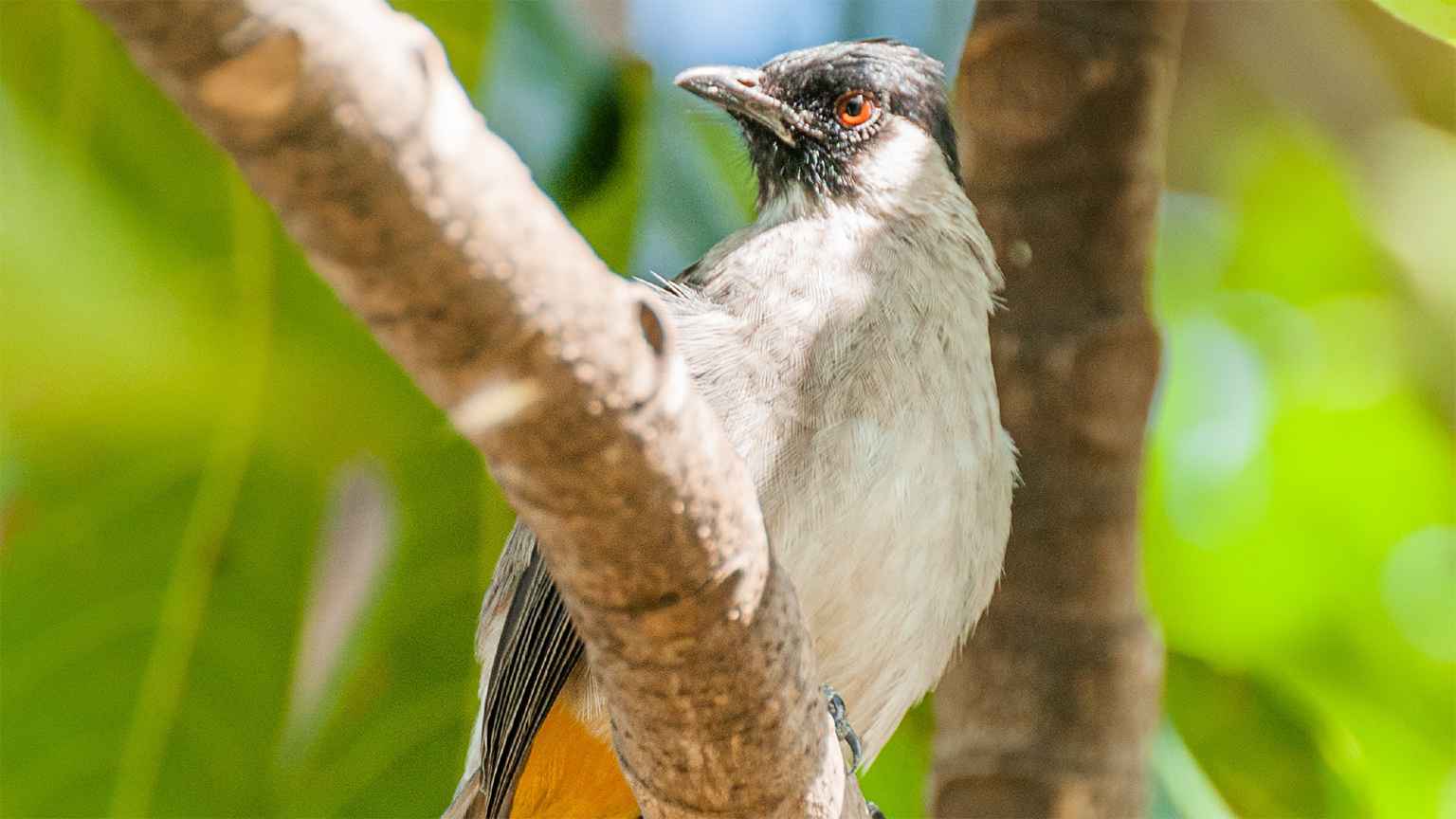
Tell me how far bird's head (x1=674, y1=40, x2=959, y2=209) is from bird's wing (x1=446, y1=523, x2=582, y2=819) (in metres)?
1.02

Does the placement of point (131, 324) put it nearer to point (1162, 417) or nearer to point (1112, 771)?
point (1112, 771)

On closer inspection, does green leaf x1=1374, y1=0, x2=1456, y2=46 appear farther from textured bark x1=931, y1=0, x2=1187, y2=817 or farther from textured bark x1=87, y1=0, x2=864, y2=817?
textured bark x1=87, y1=0, x2=864, y2=817

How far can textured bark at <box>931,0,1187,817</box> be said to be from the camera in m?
2.87

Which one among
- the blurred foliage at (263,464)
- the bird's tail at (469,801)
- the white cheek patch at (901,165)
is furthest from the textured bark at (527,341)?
the white cheek patch at (901,165)

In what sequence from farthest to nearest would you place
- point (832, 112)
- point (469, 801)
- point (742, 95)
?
point (832, 112) → point (742, 95) → point (469, 801)

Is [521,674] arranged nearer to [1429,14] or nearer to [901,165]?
[901,165]

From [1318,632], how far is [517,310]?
330 cm

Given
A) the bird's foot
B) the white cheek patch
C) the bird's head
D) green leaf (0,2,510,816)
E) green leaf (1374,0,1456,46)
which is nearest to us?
green leaf (1374,0,1456,46)

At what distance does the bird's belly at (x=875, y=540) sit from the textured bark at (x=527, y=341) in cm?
88

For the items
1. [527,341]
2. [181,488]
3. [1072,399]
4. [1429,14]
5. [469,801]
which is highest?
[527,341]

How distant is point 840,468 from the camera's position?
2.46 m

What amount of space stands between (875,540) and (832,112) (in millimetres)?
1221

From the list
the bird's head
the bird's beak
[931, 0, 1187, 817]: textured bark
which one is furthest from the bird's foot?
the bird's beak

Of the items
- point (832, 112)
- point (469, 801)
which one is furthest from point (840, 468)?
point (832, 112)
